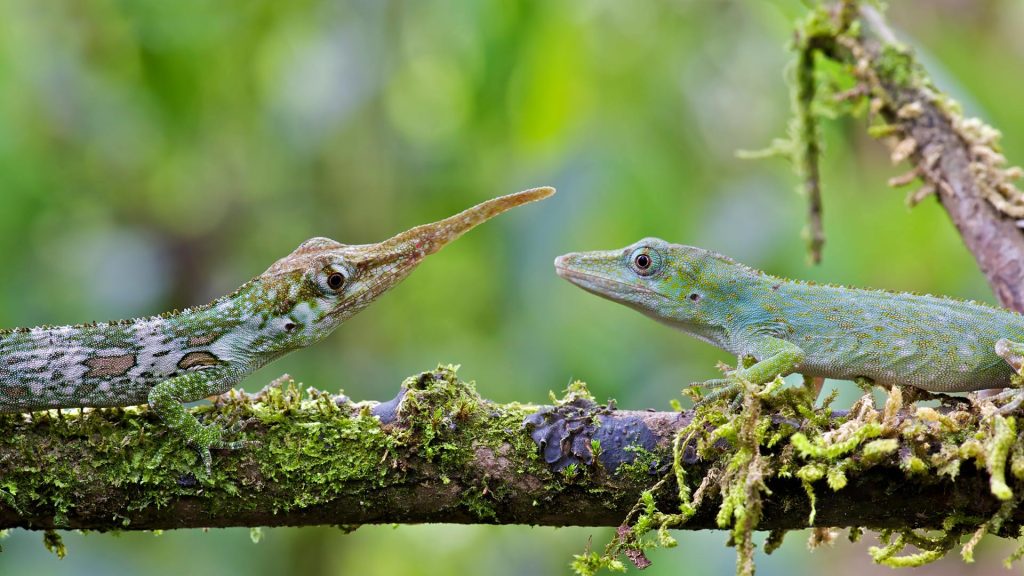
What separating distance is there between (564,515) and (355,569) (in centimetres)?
422

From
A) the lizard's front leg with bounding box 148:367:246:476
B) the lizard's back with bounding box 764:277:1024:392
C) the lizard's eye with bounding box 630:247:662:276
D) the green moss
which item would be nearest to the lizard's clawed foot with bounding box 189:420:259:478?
the lizard's front leg with bounding box 148:367:246:476

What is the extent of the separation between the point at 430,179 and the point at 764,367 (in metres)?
3.66

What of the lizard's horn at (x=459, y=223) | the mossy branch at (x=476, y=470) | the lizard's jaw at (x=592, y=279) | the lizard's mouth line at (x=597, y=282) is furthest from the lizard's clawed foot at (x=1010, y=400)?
the lizard's horn at (x=459, y=223)

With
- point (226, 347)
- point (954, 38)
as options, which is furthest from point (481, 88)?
point (954, 38)

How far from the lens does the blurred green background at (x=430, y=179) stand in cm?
529

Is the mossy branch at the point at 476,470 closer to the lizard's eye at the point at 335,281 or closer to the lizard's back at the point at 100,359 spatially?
the lizard's back at the point at 100,359

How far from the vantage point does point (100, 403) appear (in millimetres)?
3766

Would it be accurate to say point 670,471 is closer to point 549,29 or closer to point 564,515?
point 564,515

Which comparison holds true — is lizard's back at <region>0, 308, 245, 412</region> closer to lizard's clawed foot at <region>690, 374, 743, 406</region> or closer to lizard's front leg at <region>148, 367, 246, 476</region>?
lizard's front leg at <region>148, 367, 246, 476</region>

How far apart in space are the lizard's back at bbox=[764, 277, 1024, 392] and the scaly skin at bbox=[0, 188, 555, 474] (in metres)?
1.38

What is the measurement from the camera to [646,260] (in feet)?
14.9

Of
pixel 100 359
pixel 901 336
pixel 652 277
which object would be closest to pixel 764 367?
pixel 901 336

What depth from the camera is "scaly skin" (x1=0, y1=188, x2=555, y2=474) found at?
3.85 m

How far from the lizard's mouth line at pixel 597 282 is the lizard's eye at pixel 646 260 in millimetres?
84
